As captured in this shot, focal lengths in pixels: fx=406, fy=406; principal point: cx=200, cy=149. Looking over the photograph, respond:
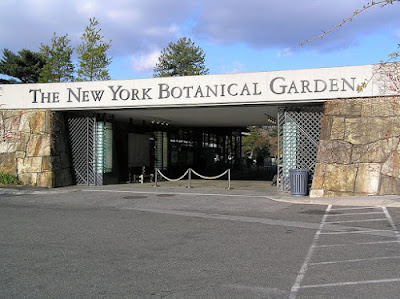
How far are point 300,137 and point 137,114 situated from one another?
8.08 m

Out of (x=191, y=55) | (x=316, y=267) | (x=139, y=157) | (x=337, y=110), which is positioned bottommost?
(x=316, y=267)

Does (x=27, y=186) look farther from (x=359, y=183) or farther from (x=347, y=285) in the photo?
(x=347, y=285)

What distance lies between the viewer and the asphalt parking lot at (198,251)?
490cm

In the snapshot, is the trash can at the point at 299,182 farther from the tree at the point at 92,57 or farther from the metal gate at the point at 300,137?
the tree at the point at 92,57

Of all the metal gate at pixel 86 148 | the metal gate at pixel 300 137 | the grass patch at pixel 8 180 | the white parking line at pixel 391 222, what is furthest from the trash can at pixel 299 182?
the grass patch at pixel 8 180

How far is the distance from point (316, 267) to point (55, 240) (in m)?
4.67

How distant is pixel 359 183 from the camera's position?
45.2 feet

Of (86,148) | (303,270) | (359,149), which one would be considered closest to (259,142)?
(86,148)

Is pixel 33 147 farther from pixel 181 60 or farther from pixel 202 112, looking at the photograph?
pixel 181 60

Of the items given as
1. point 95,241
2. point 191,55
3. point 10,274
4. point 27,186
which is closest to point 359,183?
point 95,241

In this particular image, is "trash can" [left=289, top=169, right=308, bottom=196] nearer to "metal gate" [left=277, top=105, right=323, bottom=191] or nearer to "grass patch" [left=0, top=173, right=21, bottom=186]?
"metal gate" [left=277, top=105, right=323, bottom=191]

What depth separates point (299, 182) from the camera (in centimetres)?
1463

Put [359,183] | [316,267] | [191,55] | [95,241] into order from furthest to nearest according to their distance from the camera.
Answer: [191,55]
[359,183]
[95,241]
[316,267]

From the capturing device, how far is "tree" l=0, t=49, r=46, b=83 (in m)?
42.0
